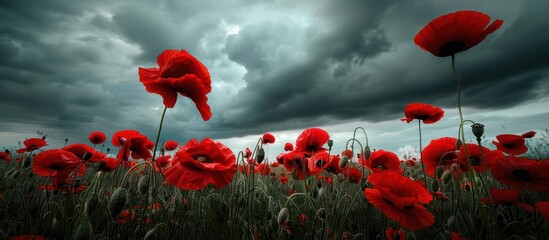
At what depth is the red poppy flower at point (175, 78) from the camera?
146 centimetres

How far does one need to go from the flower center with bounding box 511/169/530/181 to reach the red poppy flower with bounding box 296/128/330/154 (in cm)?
163

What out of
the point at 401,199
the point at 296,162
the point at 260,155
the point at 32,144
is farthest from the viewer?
the point at 32,144

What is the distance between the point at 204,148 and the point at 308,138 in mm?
1399

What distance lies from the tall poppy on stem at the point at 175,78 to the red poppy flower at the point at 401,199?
114cm

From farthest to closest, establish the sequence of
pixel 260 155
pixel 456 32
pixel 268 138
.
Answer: pixel 268 138 → pixel 260 155 → pixel 456 32

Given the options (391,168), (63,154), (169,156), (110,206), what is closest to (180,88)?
(110,206)

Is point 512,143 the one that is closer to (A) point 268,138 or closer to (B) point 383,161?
(B) point 383,161

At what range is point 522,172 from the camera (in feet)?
6.40

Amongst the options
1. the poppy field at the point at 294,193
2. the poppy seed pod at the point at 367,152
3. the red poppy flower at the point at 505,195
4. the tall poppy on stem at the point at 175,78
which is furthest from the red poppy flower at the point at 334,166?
the tall poppy on stem at the point at 175,78

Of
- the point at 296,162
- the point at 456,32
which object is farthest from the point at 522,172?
the point at 296,162

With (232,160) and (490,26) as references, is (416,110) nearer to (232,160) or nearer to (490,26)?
(490,26)

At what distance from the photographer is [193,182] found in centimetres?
147

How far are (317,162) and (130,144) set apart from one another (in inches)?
72.0

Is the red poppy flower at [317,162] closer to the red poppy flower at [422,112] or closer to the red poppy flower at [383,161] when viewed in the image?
the red poppy flower at [383,161]
